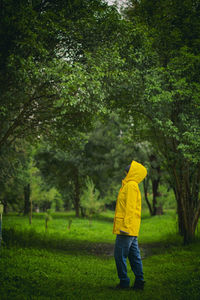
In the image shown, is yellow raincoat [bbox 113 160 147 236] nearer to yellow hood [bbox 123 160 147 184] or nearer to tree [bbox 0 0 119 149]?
yellow hood [bbox 123 160 147 184]

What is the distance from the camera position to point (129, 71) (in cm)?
1001

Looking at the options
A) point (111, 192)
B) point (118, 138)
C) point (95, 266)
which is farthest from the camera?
point (111, 192)

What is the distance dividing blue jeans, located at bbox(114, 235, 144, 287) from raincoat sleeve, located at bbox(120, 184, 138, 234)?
0.74 ft

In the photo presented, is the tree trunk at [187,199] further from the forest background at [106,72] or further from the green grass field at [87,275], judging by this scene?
the green grass field at [87,275]

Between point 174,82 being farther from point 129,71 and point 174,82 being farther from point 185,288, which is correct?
point 185,288

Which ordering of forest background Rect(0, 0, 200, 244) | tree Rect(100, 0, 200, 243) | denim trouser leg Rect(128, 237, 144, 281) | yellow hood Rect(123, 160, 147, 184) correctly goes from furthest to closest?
tree Rect(100, 0, 200, 243), forest background Rect(0, 0, 200, 244), yellow hood Rect(123, 160, 147, 184), denim trouser leg Rect(128, 237, 144, 281)

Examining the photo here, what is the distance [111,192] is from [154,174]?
728cm

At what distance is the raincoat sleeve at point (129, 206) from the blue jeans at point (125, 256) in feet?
0.74

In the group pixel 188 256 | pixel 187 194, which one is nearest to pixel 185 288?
pixel 188 256

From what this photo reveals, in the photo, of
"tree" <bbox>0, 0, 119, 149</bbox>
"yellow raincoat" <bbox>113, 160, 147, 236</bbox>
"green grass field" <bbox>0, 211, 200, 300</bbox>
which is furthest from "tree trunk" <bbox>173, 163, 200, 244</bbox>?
"yellow raincoat" <bbox>113, 160, 147, 236</bbox>

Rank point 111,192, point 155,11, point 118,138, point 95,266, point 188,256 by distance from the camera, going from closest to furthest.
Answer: point 95,266 < point 188,256 < point 155,11 < point 118,138 < point 111,192

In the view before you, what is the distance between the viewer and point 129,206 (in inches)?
204

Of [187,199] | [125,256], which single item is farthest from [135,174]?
[187,199]

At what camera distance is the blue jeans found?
17.0ft
